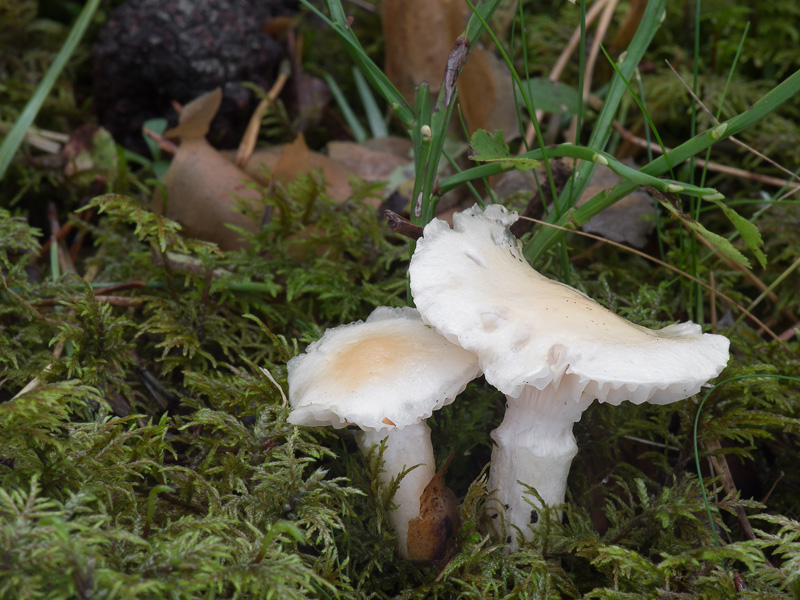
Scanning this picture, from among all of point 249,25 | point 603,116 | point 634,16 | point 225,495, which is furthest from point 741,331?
point 249,25

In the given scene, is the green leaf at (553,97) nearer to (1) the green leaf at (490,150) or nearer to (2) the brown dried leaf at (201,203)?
(1) the green leaf at (490,150)

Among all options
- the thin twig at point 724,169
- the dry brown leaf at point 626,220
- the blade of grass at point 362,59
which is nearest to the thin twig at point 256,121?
the blade of grass at point 362,59

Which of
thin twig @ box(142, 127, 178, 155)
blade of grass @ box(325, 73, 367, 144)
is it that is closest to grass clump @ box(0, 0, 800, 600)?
thin twig @ box(142, 127, 178, 155)

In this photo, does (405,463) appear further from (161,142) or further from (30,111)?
(30,111)

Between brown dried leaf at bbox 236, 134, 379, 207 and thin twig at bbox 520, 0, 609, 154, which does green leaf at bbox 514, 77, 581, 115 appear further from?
brown dried leaf at bbox 236, 134, 379, 207

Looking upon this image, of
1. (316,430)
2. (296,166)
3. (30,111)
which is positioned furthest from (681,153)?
(30,111)
